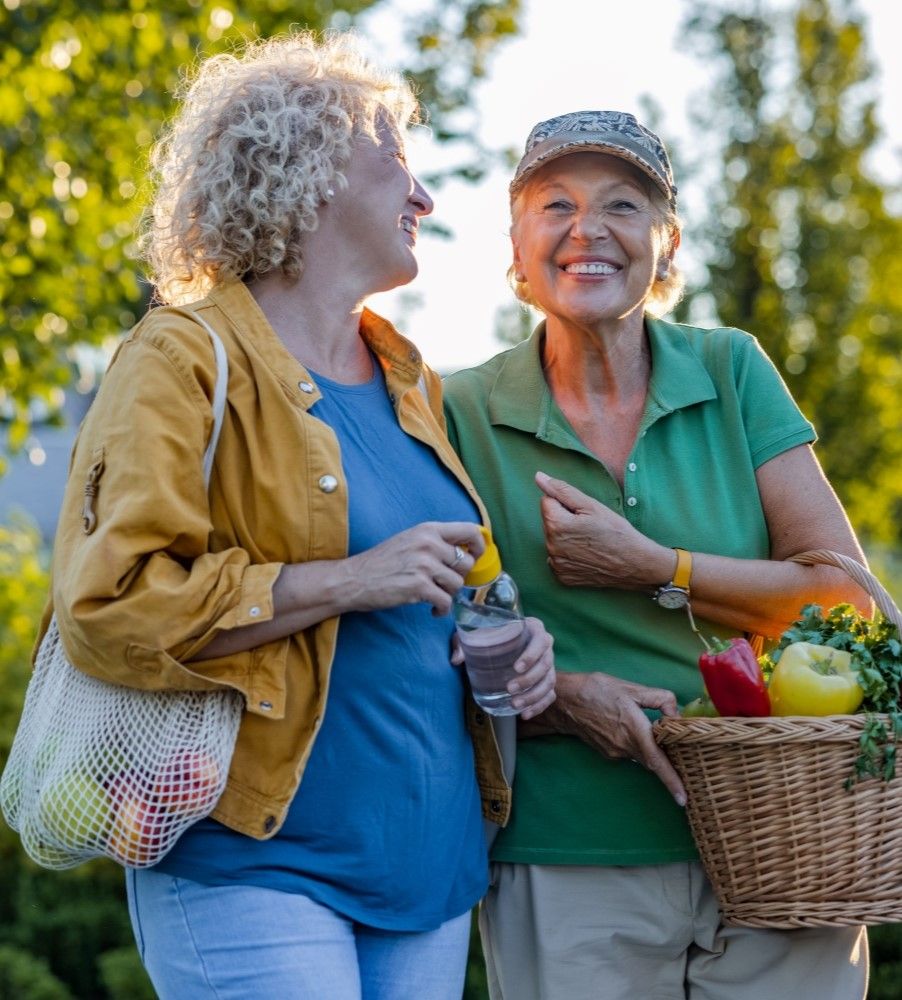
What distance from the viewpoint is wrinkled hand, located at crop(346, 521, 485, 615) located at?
8.08 ft

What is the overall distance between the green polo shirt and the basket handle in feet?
0.62

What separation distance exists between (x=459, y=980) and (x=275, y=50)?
1.96 meters

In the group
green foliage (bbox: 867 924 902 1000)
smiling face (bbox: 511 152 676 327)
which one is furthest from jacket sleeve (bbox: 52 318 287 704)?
green foliage (bbox: 867 924 902 1000)

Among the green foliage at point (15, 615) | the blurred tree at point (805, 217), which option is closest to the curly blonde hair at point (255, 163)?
the green foliage at point (15, 615)

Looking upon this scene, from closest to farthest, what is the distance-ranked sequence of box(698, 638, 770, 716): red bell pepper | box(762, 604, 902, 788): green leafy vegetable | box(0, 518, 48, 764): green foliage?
box(762, 604, 902, 788): green leafy vegetable, box(698, 638, 770, 716): red bell pepper, box(0, 518, 48, 764): green foliage

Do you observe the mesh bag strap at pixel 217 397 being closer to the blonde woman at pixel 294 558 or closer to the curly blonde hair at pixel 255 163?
the blonde woman at pixel 294 558

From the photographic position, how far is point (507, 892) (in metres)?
3.23

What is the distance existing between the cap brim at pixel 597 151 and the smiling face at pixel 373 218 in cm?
46

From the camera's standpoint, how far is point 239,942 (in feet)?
7.95

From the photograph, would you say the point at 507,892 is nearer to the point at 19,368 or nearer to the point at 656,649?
the point at 656,649

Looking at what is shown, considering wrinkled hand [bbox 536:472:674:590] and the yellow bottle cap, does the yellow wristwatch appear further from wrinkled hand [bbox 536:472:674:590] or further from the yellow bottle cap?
the yellow bottle cap

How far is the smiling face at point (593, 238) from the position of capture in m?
3.25

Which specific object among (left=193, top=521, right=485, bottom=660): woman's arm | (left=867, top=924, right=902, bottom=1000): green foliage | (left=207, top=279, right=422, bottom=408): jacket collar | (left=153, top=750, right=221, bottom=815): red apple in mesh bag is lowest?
(left=867, top=924, right=902, bottom=1000): green foliage

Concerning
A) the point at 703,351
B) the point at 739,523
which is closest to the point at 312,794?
the point at 739,523
